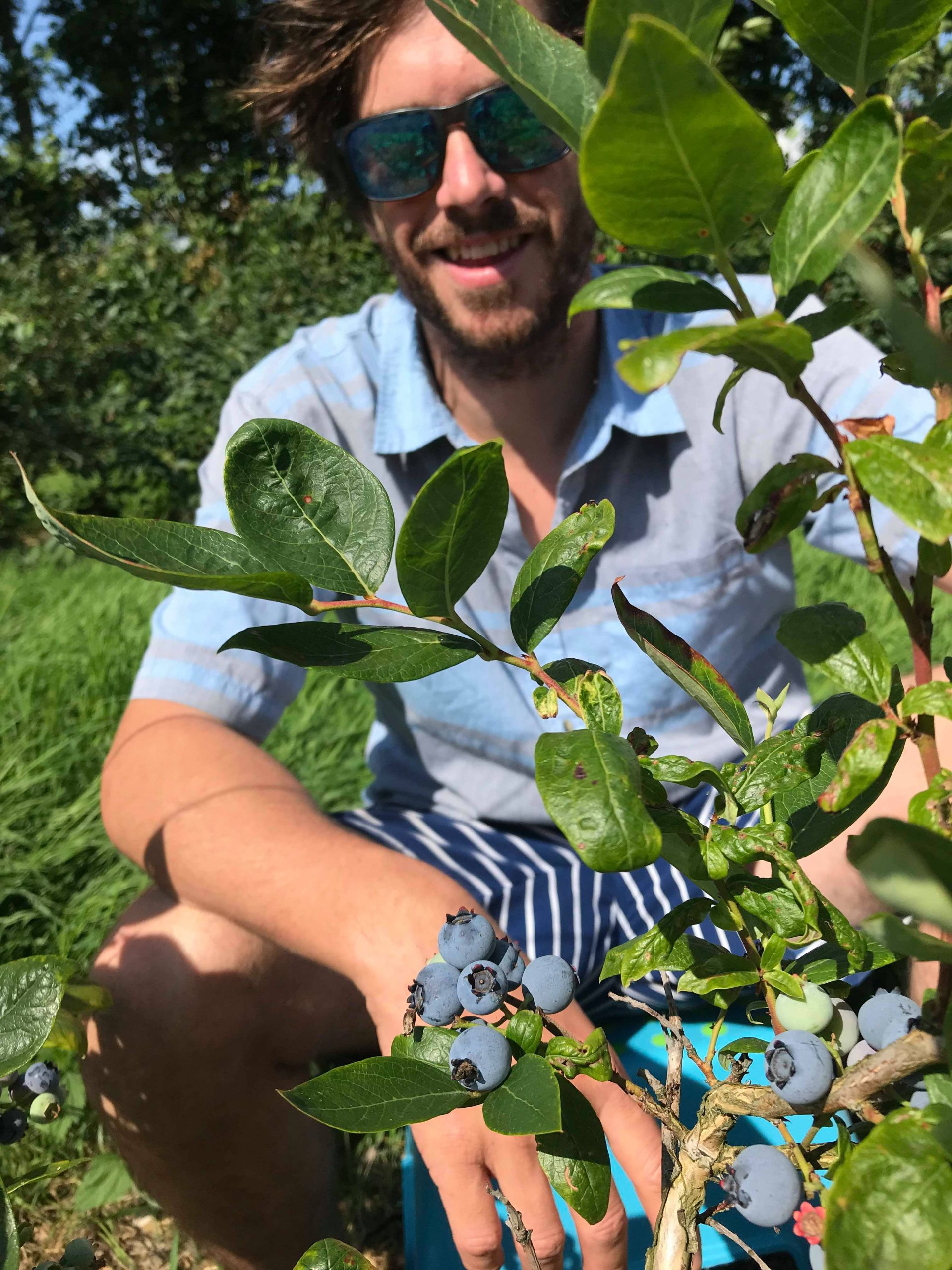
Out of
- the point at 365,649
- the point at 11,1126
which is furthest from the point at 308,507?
the point at 11,1126

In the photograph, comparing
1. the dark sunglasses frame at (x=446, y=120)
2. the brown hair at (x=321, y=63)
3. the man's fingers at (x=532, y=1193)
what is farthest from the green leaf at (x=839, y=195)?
the brown hair at (x=321, y=63)

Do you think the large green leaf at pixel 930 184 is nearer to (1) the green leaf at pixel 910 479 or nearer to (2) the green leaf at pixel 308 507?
(1) the green leaf at pixel 910 479

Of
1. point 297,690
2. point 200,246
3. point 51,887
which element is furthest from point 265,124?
point 200,246

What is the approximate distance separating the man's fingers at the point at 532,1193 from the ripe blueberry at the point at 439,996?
418 mm

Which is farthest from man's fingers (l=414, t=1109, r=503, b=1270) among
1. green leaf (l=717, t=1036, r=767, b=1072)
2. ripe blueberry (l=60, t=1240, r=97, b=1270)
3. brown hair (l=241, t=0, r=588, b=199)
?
brown hair (l=241, t=0, r=588, b=199)

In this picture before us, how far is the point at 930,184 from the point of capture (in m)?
0.31

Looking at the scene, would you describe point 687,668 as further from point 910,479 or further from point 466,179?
point 466,179

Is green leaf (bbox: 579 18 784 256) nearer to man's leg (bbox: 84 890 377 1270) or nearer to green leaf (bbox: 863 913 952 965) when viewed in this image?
green leaf (bbox: 863 913 952 965)

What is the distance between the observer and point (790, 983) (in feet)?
1.34

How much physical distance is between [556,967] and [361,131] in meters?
1.76

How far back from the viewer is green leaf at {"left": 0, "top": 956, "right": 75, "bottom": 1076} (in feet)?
1.59

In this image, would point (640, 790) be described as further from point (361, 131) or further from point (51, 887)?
point (51, 887)

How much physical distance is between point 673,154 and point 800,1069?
0.32 meters

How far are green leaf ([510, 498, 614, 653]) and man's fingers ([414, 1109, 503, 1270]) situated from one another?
0.62m
